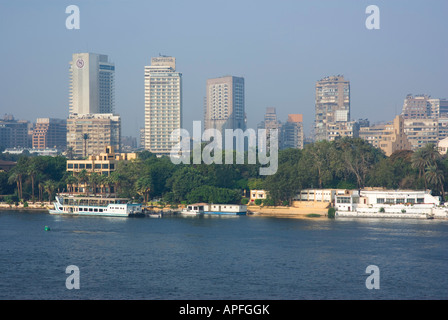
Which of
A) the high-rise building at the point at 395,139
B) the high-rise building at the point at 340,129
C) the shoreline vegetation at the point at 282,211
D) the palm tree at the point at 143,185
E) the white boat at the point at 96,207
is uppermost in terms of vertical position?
the high-rise building at the point at 340,129

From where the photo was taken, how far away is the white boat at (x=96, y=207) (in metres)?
77.6

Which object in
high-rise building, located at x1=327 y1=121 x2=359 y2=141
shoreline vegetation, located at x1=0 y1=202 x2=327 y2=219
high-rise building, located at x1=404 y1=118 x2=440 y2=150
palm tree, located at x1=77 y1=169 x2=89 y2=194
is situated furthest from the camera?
high-rise building, located at x1=327 y1=121 x2=359 y2=141

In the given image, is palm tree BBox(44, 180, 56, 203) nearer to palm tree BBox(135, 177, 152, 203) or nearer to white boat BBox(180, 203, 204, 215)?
palm tree BBox(135, 177, 152, 203)

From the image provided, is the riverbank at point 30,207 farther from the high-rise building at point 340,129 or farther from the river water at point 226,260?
the high-rise building at point 340,129

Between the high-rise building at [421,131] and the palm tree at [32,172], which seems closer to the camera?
the palm tree at [32,172]

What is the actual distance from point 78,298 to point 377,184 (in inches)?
2275

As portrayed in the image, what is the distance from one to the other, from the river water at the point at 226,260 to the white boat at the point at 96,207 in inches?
385

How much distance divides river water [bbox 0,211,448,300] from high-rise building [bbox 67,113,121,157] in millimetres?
128363

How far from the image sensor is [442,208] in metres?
72.2

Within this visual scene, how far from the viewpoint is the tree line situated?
81.8 meters

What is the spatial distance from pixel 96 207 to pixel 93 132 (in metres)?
120

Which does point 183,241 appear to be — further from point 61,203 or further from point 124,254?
point 61,203

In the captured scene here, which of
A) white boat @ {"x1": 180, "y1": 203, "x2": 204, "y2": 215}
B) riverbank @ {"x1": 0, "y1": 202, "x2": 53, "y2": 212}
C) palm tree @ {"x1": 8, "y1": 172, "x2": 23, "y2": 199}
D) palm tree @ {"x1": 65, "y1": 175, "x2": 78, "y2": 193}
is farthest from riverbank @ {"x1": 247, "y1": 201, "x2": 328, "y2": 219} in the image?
palm tree @ {"x1": 8, "y1": 172, "x2": 23, "y2": 199}

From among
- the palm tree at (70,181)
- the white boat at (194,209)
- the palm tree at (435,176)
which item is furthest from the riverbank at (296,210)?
the palm tree at (70,181)
